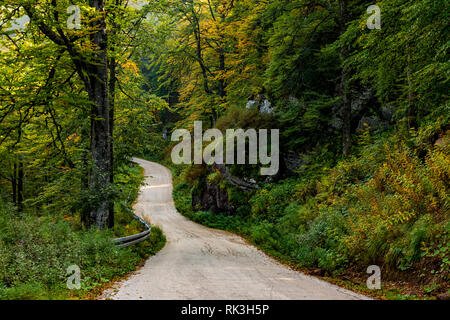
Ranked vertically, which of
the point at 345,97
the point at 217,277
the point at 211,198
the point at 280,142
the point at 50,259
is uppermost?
the point at 345,97

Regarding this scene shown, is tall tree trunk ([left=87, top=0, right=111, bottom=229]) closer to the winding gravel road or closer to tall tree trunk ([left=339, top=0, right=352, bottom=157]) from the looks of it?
the winding gravel road

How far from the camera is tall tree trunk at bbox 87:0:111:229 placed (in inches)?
355

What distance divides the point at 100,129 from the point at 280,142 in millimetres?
9406

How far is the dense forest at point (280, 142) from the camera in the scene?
586 centimetres

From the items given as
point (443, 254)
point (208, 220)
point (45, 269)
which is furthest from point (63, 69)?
A: point (208, 220)

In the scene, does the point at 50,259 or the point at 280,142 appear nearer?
the point at 50,259

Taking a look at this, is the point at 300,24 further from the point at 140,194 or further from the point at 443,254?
the point at 140,194

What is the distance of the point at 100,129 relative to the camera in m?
9.52

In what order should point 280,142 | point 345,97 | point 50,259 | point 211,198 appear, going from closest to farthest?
point 50,259, point 345,97, point 280,142, point 211,198

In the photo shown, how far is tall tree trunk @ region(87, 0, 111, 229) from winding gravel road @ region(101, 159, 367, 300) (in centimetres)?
233

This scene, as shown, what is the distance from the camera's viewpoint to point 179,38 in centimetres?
2480

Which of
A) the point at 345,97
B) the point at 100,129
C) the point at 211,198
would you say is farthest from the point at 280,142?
the point at 100,129

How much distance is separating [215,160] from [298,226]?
29.6 feet

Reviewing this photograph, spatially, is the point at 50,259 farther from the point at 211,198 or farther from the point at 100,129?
the point at 211,198
